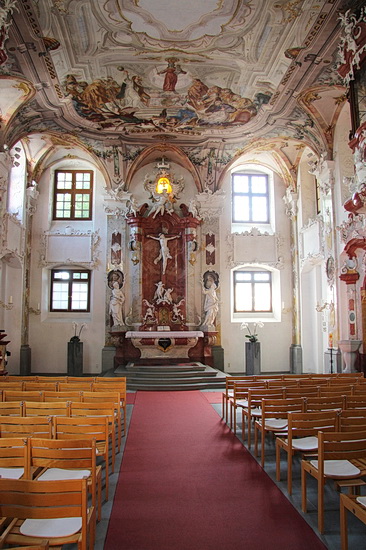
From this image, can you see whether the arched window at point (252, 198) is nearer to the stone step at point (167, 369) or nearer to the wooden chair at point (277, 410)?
the stone step at point (167, 369)

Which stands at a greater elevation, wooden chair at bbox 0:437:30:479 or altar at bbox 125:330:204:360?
altar at bbox 125:330:204:360

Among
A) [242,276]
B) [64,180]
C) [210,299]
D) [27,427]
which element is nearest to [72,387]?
[27,427]

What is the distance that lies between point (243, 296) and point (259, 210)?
362 cm

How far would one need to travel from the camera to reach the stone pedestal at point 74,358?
49.3 feet

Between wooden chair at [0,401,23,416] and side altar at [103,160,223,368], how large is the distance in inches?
386

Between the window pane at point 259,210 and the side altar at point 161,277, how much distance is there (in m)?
2.60

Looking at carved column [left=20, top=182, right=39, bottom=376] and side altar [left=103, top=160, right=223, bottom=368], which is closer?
carved column [left=20, top=182, right=39, bottom=376]

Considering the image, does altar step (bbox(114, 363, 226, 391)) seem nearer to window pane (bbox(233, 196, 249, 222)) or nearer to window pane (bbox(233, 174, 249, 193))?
window pane (bbox(233, 196, 249, 222))

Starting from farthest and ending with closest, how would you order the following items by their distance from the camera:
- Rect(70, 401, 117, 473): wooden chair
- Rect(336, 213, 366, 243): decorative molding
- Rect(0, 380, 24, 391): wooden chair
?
Rect(336, 213, 366, 243): decorative molding, Rect(0, 380, 24, 391): wooden chair, Rect(70, 401, 117, 473): wooden chair

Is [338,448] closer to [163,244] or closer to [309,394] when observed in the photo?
[309,394]

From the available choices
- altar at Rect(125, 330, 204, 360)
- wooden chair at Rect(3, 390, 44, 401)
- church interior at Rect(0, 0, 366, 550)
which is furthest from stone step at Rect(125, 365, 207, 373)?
wooden chair at Rect(3, 390, 44, 401)

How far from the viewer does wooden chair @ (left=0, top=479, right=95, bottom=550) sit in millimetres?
2652

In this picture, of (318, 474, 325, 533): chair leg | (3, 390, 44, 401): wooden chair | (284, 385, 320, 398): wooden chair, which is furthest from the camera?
(284, 385, 320, 398): wooden chair

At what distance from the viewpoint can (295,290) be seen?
16.7 metres
